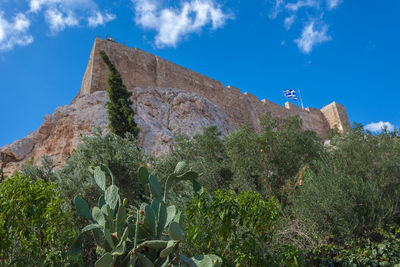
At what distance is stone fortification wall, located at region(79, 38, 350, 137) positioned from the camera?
50.7ft

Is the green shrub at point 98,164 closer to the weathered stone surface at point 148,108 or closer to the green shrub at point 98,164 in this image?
the green shrub at point 98,164

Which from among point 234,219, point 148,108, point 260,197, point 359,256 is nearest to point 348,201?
point 359,256

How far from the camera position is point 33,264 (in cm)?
304

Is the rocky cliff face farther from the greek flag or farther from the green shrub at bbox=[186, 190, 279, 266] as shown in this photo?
the greek flag

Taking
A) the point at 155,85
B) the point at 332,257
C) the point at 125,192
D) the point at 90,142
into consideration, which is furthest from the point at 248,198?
the point at 155,85

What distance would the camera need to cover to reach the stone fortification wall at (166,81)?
50.7 ft

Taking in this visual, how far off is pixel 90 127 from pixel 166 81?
692 cm

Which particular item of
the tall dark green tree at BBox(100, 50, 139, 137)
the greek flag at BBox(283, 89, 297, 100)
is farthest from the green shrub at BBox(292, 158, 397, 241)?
the greek flag at BBox(283, 89, 297, 100)

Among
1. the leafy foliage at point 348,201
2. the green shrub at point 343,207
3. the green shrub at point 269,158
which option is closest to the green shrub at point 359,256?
the leafy foliage at point 348,201

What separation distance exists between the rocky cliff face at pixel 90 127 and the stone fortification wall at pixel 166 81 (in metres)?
1.21

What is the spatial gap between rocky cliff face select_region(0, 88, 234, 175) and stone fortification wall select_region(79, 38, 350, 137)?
121 cm

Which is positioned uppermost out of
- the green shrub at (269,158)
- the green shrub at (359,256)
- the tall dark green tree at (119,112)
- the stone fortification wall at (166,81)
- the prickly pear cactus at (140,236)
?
the stone fortification wall at (166,81)

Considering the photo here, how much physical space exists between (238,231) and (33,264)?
2626 mm

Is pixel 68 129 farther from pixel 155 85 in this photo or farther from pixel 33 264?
pixel 33 264
